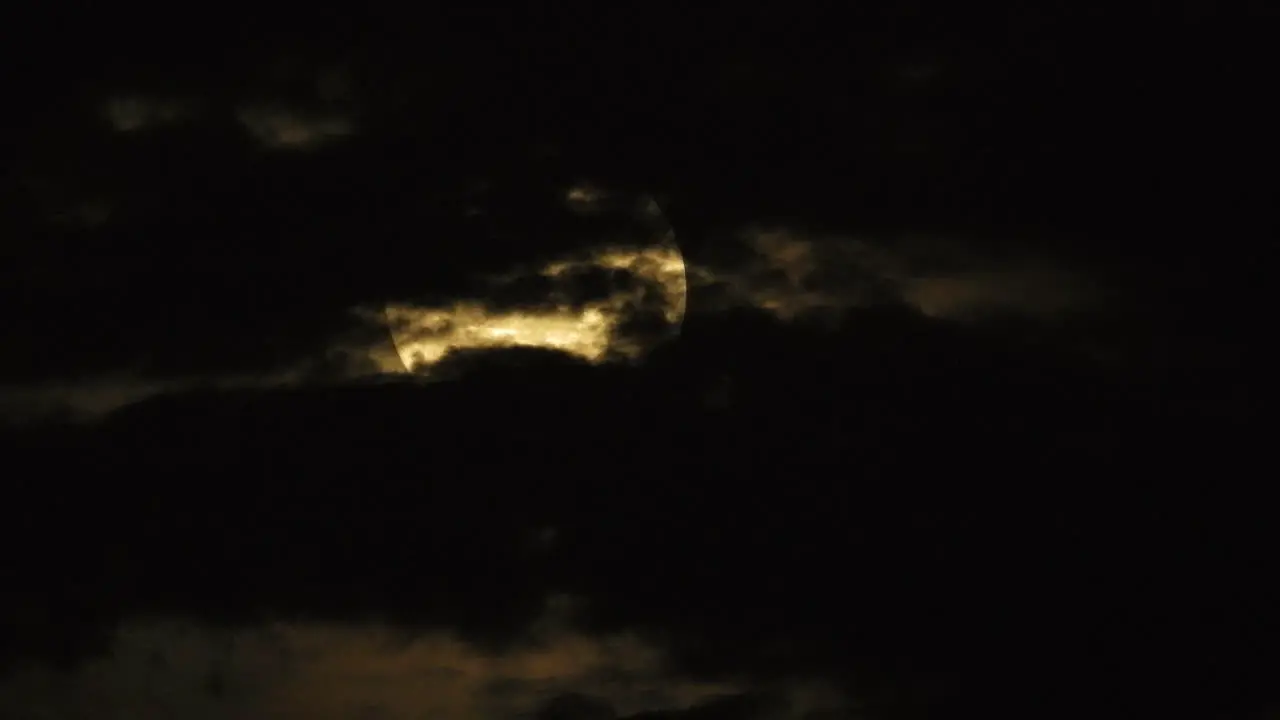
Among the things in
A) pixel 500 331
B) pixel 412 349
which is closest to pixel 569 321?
pixel 500 331

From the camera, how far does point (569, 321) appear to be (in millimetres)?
21062

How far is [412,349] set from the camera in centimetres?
2205

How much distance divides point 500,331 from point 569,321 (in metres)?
0.87

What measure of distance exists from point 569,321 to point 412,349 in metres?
2.33

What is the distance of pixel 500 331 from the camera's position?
2103 centimetres

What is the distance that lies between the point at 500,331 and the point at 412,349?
1.61m

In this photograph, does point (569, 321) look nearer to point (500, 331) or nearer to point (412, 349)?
point (500, 331)
